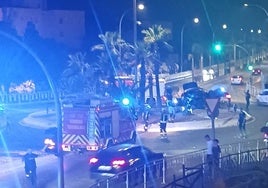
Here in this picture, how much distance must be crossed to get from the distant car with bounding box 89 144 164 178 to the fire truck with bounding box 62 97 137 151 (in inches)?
174

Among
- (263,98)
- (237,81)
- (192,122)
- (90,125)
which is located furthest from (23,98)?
(90,125)

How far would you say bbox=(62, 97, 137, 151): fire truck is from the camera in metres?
23.7

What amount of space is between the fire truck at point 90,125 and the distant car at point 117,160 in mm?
4413

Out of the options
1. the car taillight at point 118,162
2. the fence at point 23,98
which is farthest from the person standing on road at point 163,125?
the fence at point 23,98

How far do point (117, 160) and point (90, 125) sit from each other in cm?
543

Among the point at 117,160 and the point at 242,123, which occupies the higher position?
the point at 242,123

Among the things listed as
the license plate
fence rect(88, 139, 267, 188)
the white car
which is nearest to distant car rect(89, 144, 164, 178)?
the license plate

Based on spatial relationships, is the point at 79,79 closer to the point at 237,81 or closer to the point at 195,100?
the point at 195,100

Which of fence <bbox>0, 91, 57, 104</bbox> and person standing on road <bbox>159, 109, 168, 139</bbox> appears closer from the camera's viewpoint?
person standing on road <bbox>159, 109, 168, 139</bbox>

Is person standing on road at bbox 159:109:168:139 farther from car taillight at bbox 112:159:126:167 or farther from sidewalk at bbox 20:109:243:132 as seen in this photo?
car taillight at bbox 112:159:126:167

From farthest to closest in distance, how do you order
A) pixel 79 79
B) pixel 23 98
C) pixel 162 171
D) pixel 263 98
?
pixel 23 98 < pixel 79 79 < pixel 263 98 < pixel 162 171

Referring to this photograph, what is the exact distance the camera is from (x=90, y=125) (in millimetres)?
23688

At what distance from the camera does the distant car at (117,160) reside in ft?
60.2

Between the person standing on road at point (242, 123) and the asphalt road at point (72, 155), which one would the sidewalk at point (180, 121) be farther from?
the person standing on road at point (242, 123)
